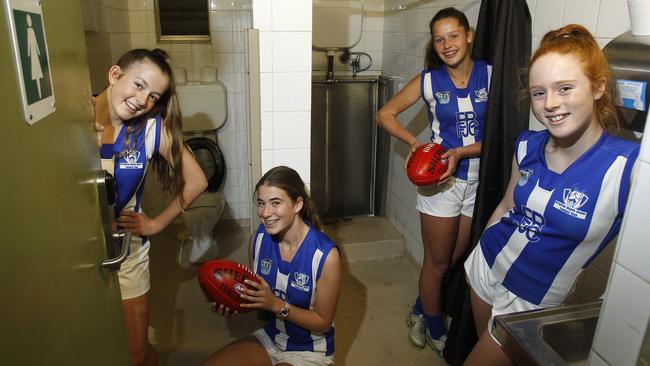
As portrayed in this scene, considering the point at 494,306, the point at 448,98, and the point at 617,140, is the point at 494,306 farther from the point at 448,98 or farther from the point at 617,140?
the point at 448,98

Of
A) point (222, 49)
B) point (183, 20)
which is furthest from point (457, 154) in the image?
point (183, 20)

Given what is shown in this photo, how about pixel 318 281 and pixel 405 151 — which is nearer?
pixel 318 281

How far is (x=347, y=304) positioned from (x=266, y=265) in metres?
1.25

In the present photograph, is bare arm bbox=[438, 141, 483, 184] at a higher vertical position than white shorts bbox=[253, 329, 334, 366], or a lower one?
higher

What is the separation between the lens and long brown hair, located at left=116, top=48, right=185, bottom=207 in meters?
1.63

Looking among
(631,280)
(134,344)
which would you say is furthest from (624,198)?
(134,344)

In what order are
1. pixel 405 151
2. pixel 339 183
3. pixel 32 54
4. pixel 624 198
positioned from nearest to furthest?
pixel 32 54 → pixel 624 198 → pixel 405 151 → pixel 339 183

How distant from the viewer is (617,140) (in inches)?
49.3

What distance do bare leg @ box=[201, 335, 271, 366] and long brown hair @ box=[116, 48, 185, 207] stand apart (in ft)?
2.00

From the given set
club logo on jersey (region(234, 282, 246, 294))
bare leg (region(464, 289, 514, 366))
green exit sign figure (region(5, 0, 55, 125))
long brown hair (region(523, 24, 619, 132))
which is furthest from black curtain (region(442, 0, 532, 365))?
green exit sign figure (region(5, 0, 55, 125))

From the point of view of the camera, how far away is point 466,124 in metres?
2.18

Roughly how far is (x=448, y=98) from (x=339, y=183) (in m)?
1.67

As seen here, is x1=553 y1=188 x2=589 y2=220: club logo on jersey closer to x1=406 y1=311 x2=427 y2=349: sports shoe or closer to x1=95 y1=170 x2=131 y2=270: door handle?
x1=95 y1=170 x2=131 y2=270: door handle

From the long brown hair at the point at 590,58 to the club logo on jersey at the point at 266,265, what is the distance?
1.09 meters
